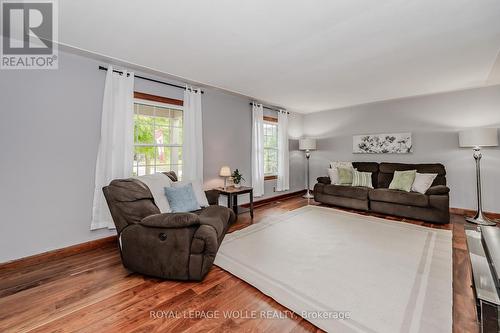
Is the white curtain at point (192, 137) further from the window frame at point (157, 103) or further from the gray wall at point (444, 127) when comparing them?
the gray wall at point (444, 127)

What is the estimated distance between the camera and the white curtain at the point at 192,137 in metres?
3.79

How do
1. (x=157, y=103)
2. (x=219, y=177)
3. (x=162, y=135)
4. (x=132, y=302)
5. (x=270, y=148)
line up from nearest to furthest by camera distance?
(x=132, y=302) → (x=157, y=103) → (x=162, y=135) → (x=219, y=177) → (x=270, y=148)

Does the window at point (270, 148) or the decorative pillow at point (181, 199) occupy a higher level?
the window at point (270, 148)

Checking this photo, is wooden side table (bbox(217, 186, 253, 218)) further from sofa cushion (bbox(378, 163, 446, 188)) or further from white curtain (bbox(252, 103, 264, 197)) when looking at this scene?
sofa cushion (bbox(378, 163, 446, 188))

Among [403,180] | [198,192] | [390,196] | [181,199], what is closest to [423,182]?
[403,180]

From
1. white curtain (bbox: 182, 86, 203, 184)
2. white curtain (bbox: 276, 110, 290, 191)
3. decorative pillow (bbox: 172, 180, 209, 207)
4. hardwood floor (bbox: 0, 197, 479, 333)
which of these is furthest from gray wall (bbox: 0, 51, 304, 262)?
white curtain (bbox: 276, 110, 290, 191)

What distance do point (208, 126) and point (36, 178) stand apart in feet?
8.28

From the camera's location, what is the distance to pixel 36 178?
252 cm

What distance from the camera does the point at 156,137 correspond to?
11.8ft

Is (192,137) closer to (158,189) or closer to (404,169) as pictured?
(158,189)

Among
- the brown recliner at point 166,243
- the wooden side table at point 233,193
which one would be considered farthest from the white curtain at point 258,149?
the brown recliner at point 166,243

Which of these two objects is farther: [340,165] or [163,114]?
[340,165]

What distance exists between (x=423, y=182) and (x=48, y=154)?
5877 mm

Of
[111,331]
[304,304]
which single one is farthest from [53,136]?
[304,304]
